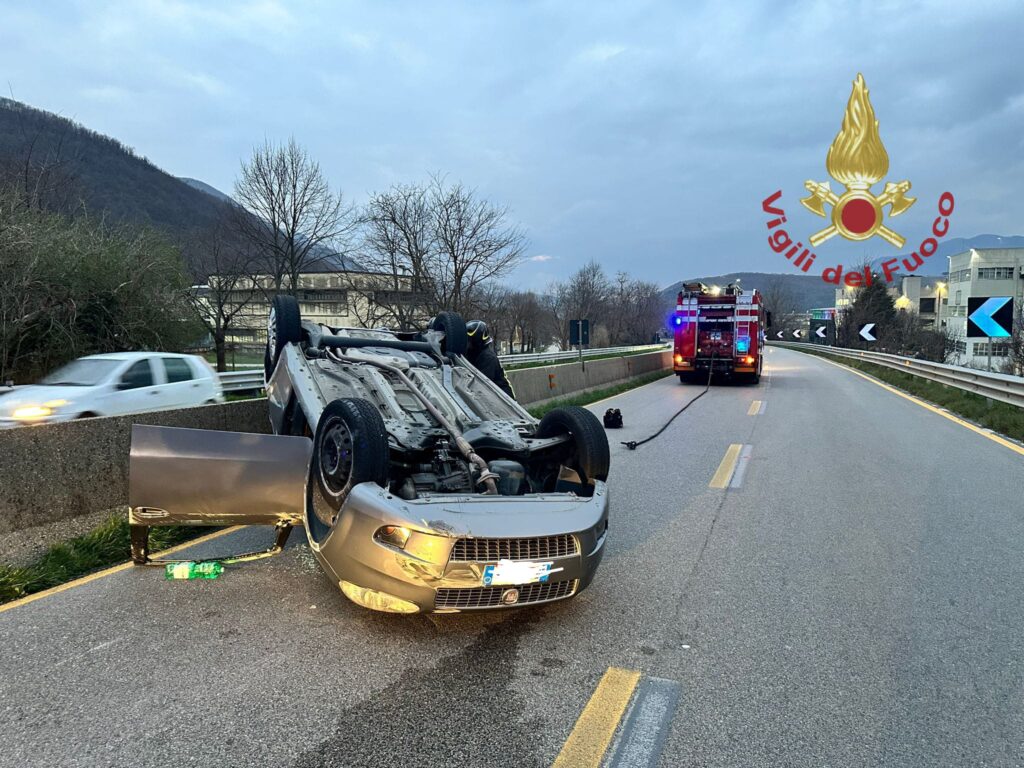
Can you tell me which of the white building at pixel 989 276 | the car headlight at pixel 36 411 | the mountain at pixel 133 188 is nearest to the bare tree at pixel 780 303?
the white building at pixel 989 276

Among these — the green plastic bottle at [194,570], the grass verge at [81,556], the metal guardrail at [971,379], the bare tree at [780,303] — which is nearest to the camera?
the green plastic bottle at [194,570]

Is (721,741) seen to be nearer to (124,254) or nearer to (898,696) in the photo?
(898,696)

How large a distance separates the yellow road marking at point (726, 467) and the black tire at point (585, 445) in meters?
3.36

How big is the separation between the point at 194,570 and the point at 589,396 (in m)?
14.0

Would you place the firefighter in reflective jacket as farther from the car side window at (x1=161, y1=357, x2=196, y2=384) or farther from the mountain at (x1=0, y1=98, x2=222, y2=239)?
the mountain at (x1=0, y1=98, x2=222, y2=239)

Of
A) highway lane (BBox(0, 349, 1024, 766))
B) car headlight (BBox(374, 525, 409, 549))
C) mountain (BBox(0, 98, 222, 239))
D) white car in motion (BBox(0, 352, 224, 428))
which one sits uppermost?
mountain (BBox(0, 98, 222, 239))

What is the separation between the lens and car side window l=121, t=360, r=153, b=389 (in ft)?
32.6

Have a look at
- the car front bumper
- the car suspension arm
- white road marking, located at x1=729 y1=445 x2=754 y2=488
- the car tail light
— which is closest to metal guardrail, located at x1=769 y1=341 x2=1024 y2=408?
white road marking, located at x1=729 y1=445 x2=754 y2=488

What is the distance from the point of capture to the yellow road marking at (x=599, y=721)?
2648mm

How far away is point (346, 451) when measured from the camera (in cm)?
400

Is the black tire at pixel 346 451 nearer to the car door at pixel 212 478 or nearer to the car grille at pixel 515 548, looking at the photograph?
the car door at pixel 212 478

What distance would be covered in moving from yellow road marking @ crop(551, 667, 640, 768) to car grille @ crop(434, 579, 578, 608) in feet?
1.70

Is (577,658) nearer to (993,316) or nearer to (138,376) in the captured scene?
(138,376)

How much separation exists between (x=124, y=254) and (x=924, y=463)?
69.2 feet
